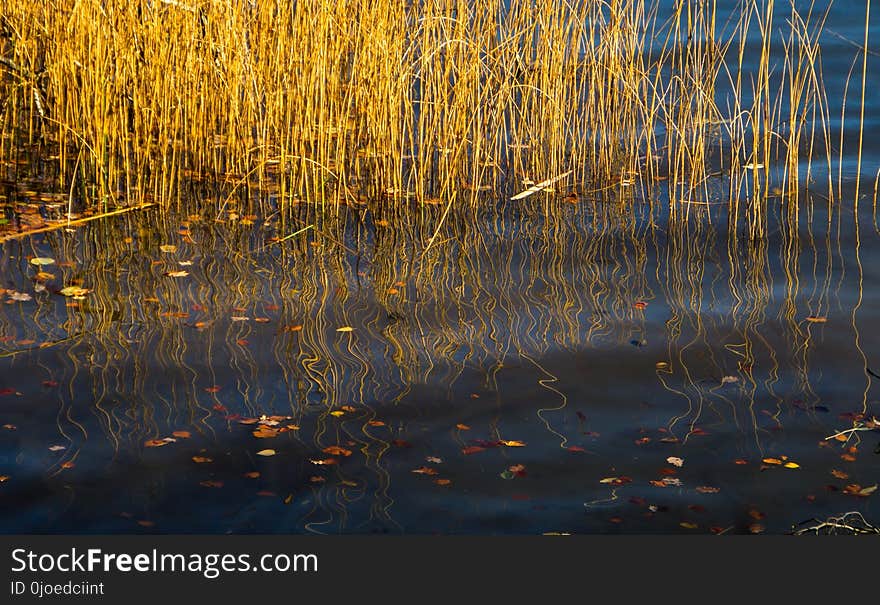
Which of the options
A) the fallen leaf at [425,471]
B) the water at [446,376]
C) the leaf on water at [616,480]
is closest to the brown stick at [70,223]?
the water at [446,376]

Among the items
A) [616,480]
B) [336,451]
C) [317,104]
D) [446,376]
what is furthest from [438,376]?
[317,104]

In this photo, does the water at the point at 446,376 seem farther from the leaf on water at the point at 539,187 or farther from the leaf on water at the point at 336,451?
the leaf on water at the point at 539,187

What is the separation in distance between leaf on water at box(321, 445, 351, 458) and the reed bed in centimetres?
153

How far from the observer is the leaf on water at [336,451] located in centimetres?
242

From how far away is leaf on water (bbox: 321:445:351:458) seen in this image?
2422mm

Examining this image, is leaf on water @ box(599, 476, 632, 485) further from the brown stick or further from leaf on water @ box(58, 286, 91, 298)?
the brown stick

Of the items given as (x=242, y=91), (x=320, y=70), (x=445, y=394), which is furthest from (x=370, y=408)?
(x=242, y=91)

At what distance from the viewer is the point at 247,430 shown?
8.20 ft

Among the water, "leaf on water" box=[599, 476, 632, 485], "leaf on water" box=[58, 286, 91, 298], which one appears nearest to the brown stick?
the water

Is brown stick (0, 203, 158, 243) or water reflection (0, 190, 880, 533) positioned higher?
brown stick (0, 203, 158, 243)

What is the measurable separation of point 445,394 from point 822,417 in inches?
34.4

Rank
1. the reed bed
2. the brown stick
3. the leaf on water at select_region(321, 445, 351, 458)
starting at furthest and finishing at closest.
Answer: the reed bed
the brown stick
the leaf on water at select_region(321, 445, 351, 458)

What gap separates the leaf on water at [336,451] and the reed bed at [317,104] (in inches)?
60.2

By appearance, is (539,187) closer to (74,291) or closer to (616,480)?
(74,291)
